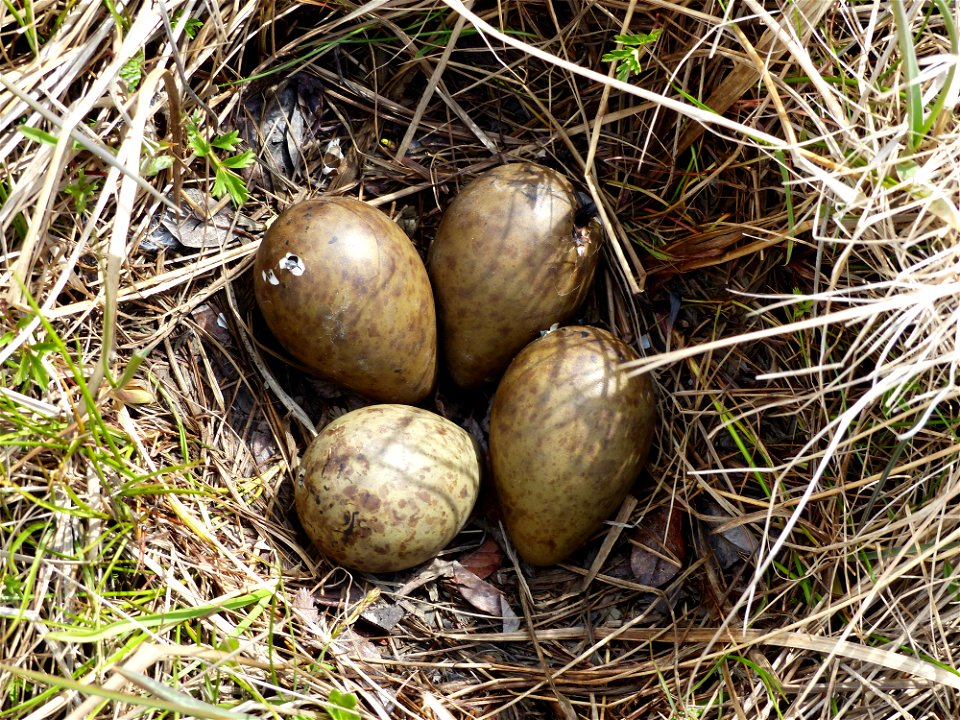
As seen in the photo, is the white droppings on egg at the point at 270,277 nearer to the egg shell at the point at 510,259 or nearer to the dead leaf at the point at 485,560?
the egg shell at the point at 510,259

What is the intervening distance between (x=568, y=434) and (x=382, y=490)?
46 cm

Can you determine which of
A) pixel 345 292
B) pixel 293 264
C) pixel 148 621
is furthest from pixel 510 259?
pixel 148 621

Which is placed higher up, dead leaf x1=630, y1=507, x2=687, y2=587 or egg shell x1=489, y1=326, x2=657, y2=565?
egg shell x1=489, y1=326, x2=657, y2=565

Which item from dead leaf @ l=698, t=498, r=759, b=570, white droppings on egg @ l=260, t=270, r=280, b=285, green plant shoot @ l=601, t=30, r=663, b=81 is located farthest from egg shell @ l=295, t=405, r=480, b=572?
green plant shoot @ l=601, t=30, r=663, b=81

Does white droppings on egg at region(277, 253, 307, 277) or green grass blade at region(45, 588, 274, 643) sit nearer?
green grass blade at region(45, 588, 274, 643)

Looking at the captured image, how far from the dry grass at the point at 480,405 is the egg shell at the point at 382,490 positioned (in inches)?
6.7

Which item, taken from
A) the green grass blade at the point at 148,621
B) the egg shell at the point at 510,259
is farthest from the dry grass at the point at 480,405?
the egg shell at the point at 510,259

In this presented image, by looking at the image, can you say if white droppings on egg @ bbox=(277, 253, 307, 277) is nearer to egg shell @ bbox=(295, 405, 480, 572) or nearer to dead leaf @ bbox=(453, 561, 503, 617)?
egg shell @ bbox=(295, 405, 480, 572)

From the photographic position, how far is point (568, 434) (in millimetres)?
1948

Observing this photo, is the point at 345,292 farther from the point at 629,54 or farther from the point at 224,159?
the point at 629,54

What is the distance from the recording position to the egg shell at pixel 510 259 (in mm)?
2064

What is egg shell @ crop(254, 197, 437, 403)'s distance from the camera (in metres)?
1.97

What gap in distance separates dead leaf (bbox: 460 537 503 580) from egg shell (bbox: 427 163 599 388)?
538 millimetres

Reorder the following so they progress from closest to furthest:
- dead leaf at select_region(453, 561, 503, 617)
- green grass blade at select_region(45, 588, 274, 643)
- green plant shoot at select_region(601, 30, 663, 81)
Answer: green grass blade at select_region(45, 588, 274, 643), green plant shoot at select_region(601, 30, 663, 81), dead leaf at select_region(453, 561, 503, 617)
